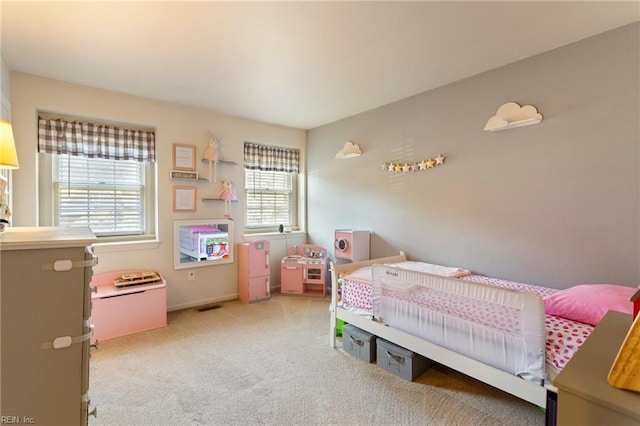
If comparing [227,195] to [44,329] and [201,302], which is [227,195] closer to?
[201,302]

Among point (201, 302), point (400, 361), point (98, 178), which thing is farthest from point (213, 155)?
point (400, 361)

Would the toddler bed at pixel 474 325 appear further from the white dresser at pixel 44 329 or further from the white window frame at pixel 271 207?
the white window frame at pixel 271 207

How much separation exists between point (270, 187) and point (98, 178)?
2.14 meters

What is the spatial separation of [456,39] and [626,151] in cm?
136

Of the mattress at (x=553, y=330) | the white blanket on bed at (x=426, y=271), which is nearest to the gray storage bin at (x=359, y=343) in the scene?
the mattress at (x=553, y=330)

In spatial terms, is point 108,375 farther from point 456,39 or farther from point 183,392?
point 456,39

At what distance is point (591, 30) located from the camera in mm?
2070

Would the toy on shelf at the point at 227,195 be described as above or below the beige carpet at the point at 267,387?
above

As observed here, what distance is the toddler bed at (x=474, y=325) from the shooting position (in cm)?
152

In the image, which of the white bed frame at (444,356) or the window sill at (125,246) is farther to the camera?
the window sill at (125,246)

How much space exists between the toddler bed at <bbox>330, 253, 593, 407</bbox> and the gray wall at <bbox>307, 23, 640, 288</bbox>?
1.28 ft

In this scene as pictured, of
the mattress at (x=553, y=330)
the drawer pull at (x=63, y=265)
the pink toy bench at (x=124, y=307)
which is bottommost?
the pink toy bench at (x=124, y=307)

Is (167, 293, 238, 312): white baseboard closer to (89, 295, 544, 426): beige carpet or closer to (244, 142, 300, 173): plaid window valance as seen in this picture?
(89, 295, 544, 426): beige carpet

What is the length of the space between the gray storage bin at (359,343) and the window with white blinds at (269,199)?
7.74ft
